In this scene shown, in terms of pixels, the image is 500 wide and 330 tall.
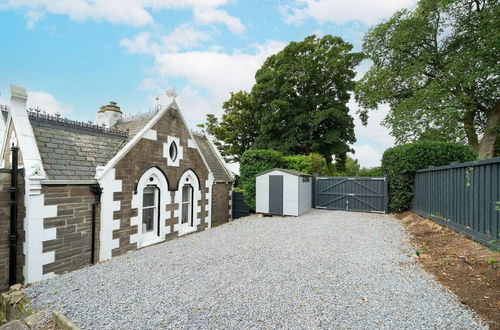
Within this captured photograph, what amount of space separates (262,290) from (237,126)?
2433 centimetres

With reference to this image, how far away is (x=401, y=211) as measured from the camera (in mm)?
11477

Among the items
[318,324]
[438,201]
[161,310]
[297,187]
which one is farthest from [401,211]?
[161,310]

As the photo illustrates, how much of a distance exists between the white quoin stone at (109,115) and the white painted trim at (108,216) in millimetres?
4776

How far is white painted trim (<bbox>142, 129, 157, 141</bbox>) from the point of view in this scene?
27.4 ft

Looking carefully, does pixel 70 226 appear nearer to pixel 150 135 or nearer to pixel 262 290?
pixel 150 135

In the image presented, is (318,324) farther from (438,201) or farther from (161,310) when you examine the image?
(438,201)

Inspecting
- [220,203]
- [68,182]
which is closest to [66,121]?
[68,182]

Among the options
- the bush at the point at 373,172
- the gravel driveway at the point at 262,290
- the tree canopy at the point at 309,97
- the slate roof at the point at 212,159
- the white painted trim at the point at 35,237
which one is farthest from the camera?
the tree canopy at the point at 309,97

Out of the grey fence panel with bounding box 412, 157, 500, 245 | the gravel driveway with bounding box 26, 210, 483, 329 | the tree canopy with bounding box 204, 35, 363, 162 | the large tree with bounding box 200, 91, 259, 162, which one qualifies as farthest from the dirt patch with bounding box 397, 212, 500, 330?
the large tree with bounding box 200, 91, 259, 162

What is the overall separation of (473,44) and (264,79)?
15.3 meters

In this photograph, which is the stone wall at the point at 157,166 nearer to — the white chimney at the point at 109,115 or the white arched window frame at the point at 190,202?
the white arched window frame at the point at 190,202

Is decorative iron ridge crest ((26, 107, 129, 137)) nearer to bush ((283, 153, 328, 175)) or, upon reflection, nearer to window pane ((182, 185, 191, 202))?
window pane ((182, 185, 191, 202))

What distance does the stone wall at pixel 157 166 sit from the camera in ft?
24.5

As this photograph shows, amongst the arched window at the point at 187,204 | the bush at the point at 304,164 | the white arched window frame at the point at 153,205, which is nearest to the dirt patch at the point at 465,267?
the bush at the point at 304,164
